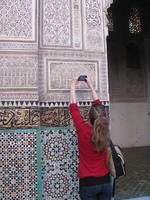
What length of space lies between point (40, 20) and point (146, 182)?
2373 mm

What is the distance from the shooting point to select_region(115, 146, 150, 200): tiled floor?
3548 mm

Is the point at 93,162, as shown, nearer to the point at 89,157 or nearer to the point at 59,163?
the point at 89,157

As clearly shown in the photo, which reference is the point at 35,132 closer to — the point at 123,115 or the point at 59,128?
the point at 59,128

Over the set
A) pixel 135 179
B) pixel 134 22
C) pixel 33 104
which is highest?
pixel 134 22

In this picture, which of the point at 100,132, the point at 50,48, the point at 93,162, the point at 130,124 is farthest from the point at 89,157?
the point at 130,124

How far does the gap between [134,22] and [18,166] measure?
6.19 m

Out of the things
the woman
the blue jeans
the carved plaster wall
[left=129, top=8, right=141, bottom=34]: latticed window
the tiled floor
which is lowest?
the tiled floor

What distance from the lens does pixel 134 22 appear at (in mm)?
8203

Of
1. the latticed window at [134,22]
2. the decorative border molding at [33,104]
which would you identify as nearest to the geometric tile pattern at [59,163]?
the decorative border molding at [33,104]

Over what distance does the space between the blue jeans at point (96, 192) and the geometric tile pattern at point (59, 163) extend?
69cm

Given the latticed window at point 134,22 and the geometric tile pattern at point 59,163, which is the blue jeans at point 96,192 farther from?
the latticed window at point 134,22

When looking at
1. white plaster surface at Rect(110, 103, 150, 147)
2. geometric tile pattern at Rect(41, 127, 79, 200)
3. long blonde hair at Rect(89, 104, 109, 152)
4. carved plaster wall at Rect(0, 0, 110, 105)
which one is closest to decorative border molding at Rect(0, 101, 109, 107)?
carved plaster wall at Rect(0, 0, 110, 105)

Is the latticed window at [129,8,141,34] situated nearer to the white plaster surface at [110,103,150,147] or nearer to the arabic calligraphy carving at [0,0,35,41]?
the white plaster surface at [110,103,150,147]

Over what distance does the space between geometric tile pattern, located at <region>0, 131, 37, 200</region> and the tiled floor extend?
98 cm
